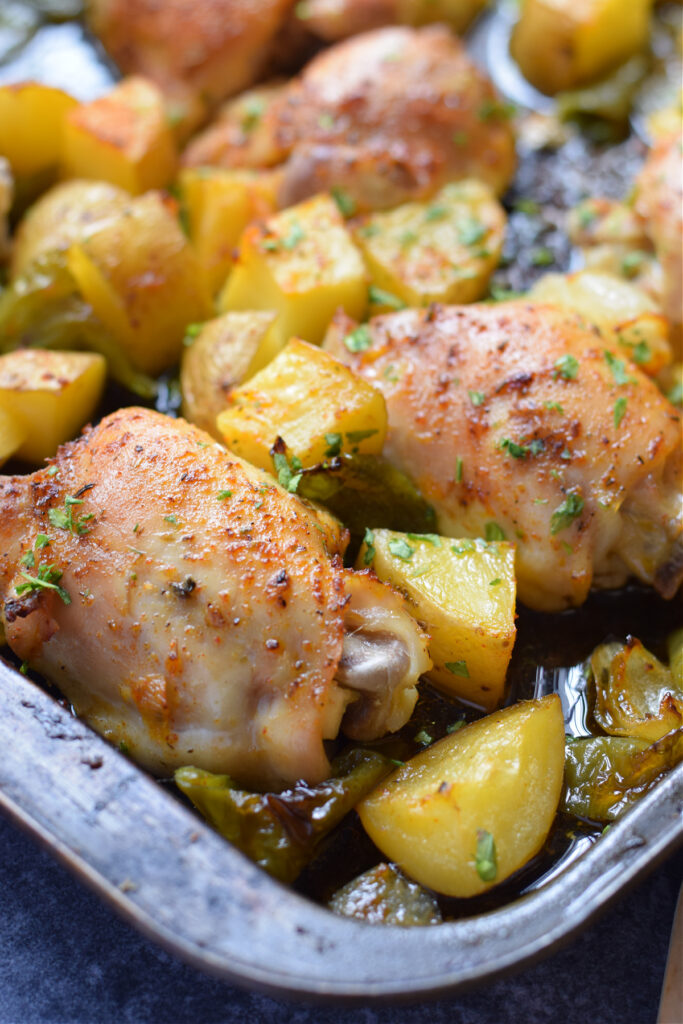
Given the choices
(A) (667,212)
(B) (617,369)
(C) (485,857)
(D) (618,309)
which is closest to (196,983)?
(C) (485,857)

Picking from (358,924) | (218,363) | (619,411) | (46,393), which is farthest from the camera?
(218,363)

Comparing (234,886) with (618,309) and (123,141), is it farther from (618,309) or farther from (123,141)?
(123,141)

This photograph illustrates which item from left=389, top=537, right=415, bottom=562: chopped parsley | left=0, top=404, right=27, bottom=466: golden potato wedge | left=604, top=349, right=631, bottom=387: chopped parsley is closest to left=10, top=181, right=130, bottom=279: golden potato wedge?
left=0, top=404, right=27, bottom=466: golden potato wedge

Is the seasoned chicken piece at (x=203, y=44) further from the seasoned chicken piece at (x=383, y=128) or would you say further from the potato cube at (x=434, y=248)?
the potato cube at (x=434, y=248)

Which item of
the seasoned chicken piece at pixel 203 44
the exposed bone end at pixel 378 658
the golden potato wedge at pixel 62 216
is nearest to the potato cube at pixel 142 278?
the golden potato wedge at pixel 62 216

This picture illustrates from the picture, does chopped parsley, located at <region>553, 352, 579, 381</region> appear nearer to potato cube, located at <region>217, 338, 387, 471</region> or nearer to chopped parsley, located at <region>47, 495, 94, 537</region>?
potato cube, located at <region>217, 338, 387, 471</region>

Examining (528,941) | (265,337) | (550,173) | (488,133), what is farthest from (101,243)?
(528,941)
